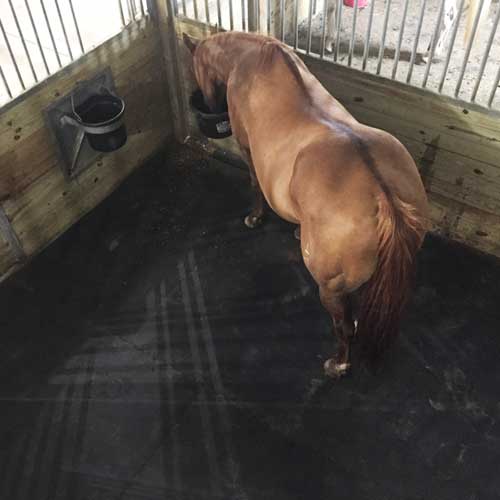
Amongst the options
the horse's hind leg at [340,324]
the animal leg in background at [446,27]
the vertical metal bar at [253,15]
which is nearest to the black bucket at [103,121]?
the vertical metal bar at [253,15]

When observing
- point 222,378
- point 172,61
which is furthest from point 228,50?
point 222,378

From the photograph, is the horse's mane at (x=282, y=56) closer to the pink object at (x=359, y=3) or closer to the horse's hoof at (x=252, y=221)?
the horse's hoof at (x=252, y=221)

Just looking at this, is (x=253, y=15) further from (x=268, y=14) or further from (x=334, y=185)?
(x=334, y=185)

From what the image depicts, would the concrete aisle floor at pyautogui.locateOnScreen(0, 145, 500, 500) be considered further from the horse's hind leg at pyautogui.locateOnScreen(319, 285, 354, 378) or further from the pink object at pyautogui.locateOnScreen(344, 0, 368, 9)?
the pink object at pyautogui.locateOnScreen(344, 0, 368, 9)

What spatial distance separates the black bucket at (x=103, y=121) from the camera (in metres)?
2.71

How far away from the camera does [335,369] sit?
95.9 inches

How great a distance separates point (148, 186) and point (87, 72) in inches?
32.5

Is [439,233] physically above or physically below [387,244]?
below

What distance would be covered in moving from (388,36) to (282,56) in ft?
3.64

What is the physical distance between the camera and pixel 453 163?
8.71 ft

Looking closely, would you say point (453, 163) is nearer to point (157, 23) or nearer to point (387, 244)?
point (387, 244)

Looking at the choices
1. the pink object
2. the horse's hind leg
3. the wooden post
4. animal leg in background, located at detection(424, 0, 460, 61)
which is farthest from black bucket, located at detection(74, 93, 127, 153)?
animal leg in background, located at detection(424, 0, 460, 61)

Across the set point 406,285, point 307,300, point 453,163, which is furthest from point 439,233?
point 406,285

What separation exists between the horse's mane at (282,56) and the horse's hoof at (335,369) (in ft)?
3.93
